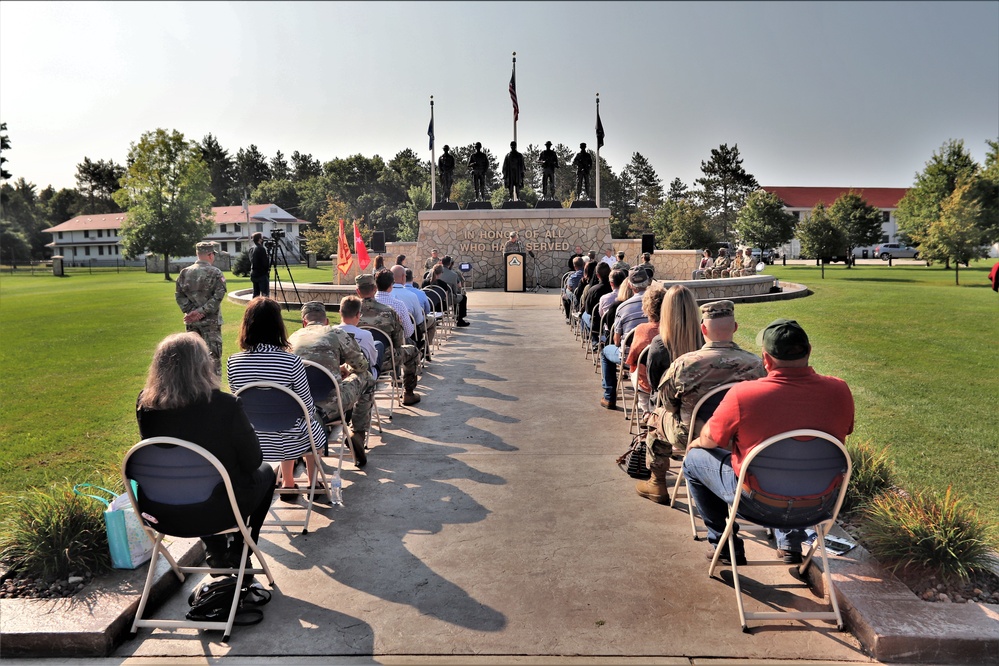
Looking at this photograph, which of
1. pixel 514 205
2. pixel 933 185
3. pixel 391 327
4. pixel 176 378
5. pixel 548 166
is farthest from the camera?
pixel 933 185

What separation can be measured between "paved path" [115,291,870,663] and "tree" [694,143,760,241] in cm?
8309

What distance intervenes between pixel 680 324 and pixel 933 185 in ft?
194

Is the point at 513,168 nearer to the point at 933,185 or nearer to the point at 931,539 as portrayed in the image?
the point at 931,539

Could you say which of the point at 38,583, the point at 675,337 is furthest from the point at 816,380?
the point at 38,583

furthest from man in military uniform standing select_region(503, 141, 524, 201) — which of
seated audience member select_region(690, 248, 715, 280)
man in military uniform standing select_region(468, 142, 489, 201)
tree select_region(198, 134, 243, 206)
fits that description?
tree select_region(198, 134, 243, 206)

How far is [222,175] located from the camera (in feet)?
397

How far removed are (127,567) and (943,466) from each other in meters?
6.12

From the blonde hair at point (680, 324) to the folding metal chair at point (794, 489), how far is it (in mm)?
1622

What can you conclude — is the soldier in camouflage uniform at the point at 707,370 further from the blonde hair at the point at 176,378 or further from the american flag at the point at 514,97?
the american flag at the point at 514,97

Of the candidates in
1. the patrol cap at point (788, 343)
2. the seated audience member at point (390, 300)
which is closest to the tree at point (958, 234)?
the seated audience member at point (390, 300)

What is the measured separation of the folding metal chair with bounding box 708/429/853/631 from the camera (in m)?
3.42

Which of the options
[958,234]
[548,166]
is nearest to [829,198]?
[958,234]

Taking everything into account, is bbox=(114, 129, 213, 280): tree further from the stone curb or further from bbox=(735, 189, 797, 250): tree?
the stone curb

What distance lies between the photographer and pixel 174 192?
58281mm
